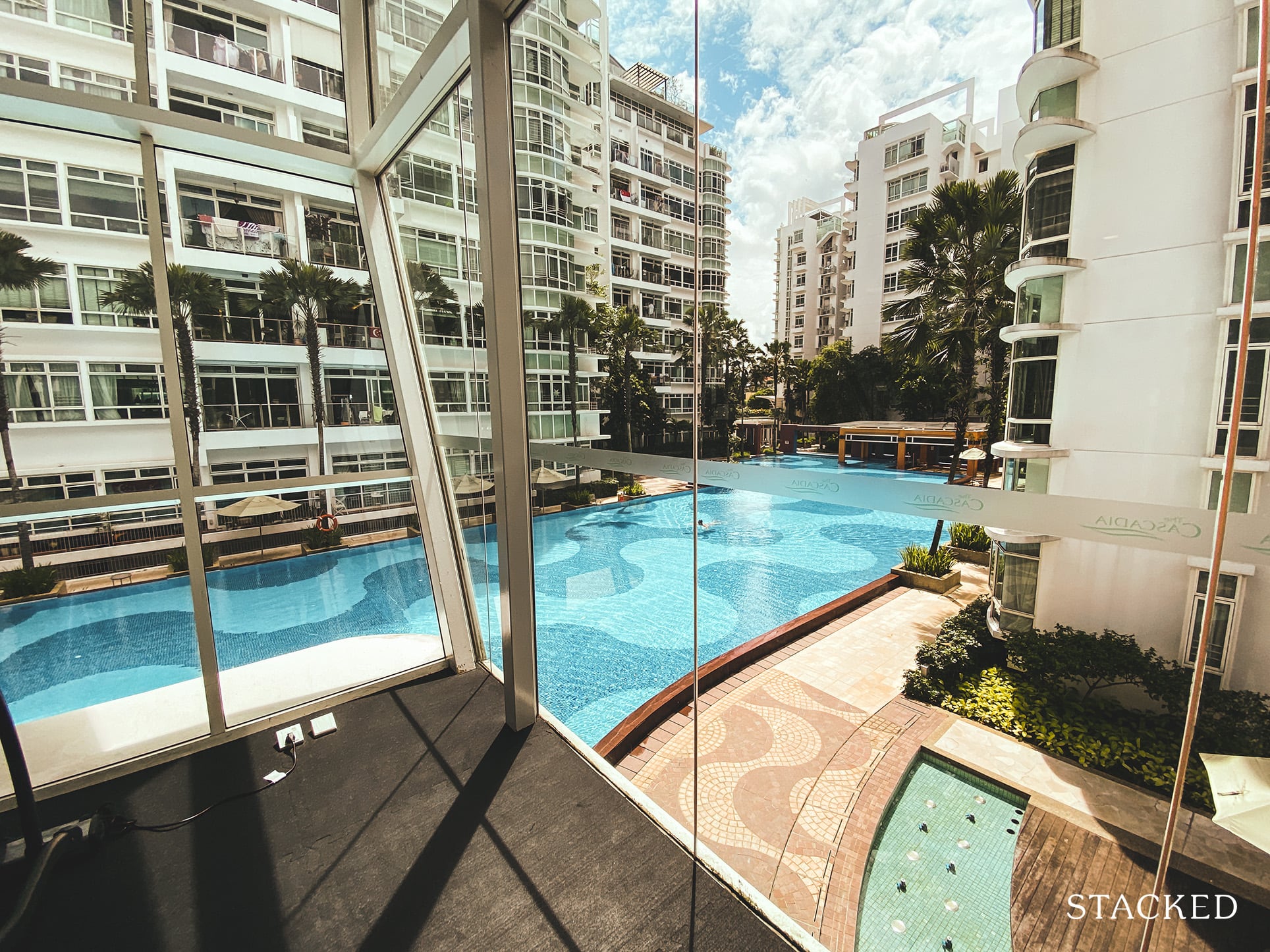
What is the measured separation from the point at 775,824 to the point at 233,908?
117 inches

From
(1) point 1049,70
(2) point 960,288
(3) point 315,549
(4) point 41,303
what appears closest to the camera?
(1) point 1049,70

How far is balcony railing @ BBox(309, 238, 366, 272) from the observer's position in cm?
298

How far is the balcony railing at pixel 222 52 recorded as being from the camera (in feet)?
7.94

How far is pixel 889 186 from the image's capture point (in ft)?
4.79

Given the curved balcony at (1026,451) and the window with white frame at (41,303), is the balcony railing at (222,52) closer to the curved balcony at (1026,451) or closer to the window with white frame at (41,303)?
the window with white frame at (41,303)

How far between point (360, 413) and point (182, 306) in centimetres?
95

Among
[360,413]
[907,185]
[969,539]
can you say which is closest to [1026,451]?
[969,539]

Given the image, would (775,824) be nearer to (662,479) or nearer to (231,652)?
(662,479)

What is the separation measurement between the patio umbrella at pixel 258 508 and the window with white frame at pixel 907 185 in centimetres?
315

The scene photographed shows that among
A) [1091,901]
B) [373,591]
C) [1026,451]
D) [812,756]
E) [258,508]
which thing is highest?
[1026,451]

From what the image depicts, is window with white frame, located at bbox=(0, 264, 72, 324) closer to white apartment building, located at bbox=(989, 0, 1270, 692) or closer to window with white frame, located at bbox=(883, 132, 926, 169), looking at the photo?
window with white frame, located at bbox=(883, 132, 926, 169)

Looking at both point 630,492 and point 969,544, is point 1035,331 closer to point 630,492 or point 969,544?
point 969,544

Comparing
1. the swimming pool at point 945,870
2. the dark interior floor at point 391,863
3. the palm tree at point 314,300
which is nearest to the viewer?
the dark interior floor at point 391,863

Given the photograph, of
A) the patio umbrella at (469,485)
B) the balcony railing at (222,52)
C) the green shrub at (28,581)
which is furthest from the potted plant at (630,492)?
the balcony railing at (222,52)
